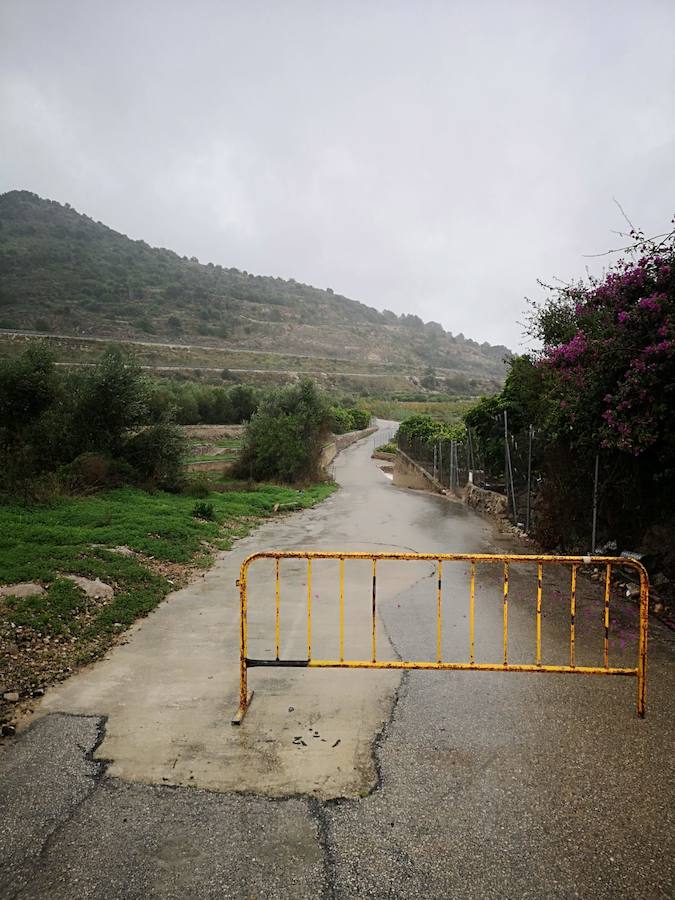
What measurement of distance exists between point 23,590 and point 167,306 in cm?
9393

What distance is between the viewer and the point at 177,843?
3.18 metres

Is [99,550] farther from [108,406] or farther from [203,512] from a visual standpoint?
[108,406]

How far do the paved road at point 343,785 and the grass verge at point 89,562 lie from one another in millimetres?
530

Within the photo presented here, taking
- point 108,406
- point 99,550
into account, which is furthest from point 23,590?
point 108,406

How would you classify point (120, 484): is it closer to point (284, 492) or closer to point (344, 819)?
point (284, 492)

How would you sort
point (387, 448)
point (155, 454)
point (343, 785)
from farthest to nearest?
point (387, 448) → point (155, 454) → point (343, 785)

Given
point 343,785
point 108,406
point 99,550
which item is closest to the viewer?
point 343,785

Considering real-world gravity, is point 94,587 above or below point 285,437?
below

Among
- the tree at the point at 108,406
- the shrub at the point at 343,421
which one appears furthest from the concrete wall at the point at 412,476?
the shrub at the point at 343,421

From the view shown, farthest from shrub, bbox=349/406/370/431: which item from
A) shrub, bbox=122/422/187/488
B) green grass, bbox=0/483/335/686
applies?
green grass, bbox=0/483/335/686

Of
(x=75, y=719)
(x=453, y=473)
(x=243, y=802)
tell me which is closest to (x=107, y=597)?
(x=75, y=719)

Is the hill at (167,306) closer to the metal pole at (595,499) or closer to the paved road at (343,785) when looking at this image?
the metal pole at (595,499)

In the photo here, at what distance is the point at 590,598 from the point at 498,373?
500 ft

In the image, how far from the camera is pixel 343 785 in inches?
146
